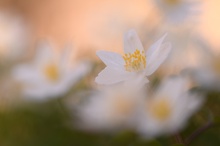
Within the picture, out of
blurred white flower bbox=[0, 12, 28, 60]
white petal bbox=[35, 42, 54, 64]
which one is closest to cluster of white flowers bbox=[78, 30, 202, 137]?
white petal bbox=[35, 42, 54, 64]

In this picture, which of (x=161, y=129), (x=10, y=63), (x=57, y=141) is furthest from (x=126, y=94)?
(x=10, y=63)

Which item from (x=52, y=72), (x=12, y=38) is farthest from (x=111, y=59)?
(x=12, y=38)

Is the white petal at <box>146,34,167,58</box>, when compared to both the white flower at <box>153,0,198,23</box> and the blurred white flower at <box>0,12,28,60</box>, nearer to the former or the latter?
the white flower at <box>153,0,198,23</box>

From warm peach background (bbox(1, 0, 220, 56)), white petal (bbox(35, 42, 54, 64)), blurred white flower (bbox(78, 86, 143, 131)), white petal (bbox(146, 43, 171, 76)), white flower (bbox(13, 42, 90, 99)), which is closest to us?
white petal (bbox(146, 43, 171, 76))

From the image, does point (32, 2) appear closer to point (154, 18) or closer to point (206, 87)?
point (154, 18)

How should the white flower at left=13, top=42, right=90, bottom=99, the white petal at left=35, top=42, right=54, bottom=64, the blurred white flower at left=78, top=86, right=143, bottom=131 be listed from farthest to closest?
1. the white petal at left=35, top=42, right=54, bottom=64
2. the white flower at left=13, top=42, right=90, bottom=99
3. the blurred white flower at left=78, top=86, right=143, bottom=131

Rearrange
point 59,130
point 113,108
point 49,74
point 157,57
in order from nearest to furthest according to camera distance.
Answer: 1. point 157,57
2. point 113,108
3. point 59,130
4. point 49,74

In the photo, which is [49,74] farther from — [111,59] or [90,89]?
[111,59]
